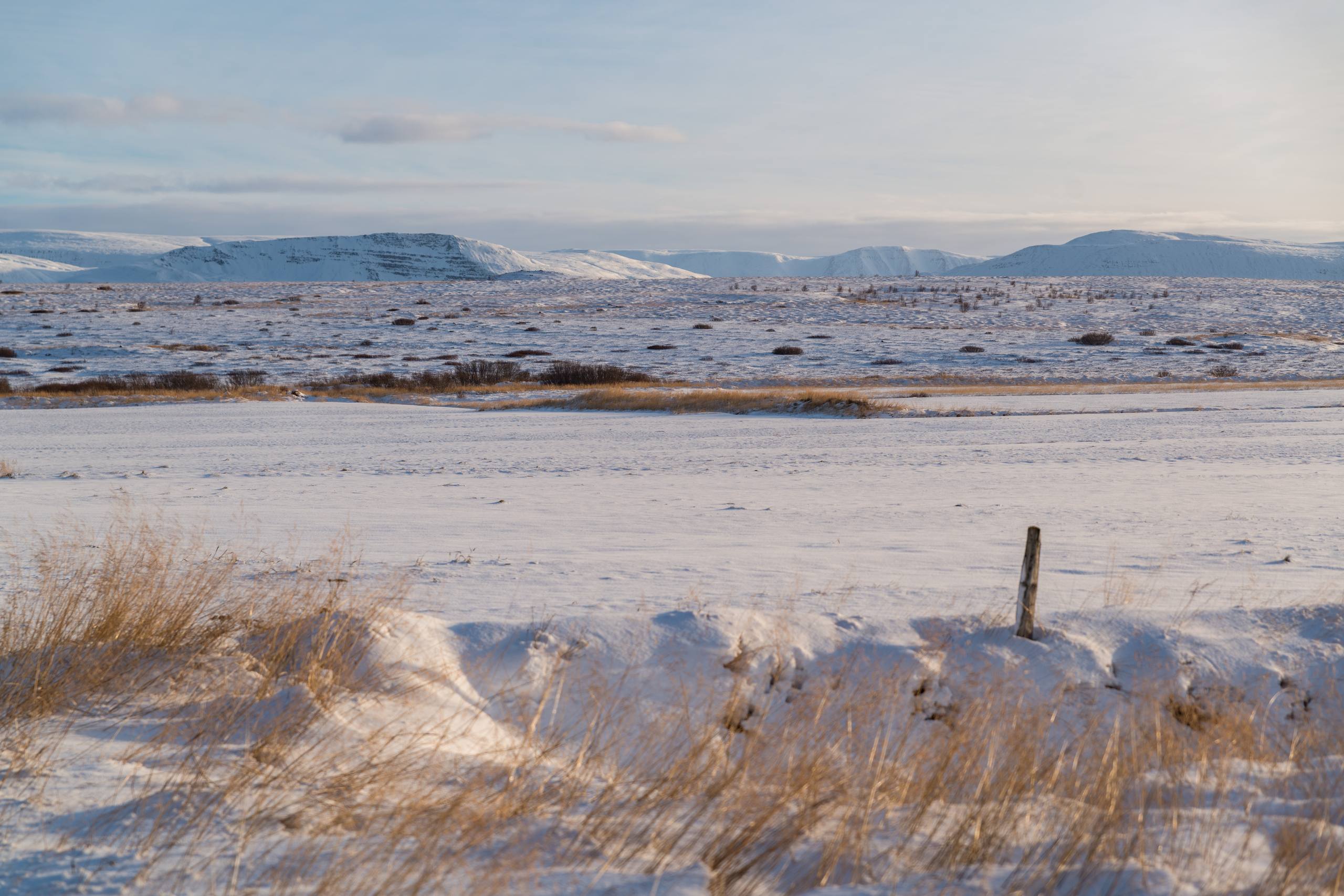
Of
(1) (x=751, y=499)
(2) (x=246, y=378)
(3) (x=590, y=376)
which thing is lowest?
(1) (x=751, y=499)

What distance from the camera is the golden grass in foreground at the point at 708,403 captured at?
22.8m

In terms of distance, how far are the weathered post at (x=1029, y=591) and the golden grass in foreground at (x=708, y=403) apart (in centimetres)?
1720

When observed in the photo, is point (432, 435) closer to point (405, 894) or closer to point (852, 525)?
point (852, 525)

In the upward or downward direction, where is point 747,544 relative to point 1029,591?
downward

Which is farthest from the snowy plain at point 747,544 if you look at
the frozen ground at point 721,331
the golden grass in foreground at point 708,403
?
the frozen ground at point 721,331

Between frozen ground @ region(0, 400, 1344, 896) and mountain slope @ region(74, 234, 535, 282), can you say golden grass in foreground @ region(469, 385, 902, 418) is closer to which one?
frozen ground @ region(0, 400, 1344, 896)

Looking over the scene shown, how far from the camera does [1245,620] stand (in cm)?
570

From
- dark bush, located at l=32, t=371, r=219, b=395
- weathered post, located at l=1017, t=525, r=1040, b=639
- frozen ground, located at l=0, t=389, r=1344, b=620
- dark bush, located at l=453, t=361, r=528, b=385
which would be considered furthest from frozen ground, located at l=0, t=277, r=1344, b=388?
weathered post, located at l=1017, t=525, r=1040, b=639

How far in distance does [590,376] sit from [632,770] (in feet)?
89.5

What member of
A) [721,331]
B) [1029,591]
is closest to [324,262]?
[721,331]

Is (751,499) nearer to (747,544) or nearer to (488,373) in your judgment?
(747,544)

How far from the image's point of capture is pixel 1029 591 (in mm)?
5223

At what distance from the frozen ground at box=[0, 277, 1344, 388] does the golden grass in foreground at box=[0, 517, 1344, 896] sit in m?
27.6

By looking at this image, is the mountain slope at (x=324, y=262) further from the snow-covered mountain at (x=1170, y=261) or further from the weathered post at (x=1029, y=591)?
the weathered post at (x=1029, y=591)
